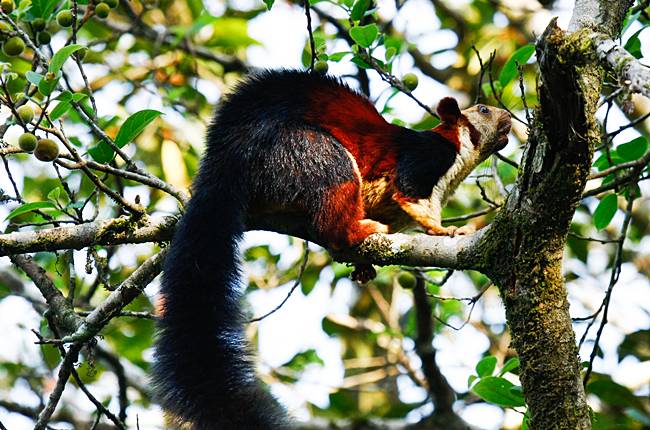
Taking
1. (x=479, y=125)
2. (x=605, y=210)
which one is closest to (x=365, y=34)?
(x=479, y=125)

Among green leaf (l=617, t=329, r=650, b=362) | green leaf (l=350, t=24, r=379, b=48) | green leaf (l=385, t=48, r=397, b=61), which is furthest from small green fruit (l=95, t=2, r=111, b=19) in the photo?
green leaf (l=617, t=329, r=650, b=362)

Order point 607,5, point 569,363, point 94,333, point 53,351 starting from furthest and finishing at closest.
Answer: point 53,351
point 94,333
point 607,5
point 569,363

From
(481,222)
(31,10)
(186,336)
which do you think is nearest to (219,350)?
(186,336)

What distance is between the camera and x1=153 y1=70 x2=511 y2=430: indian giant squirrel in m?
3.55

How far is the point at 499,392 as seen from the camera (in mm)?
3963

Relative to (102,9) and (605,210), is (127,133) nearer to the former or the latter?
(102,9)

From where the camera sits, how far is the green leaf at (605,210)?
4.61 m

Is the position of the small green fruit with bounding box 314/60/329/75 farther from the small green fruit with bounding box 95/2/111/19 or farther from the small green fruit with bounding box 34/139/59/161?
the small green fruit with bounding box 34/139/59/161

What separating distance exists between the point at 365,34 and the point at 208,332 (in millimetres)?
1843

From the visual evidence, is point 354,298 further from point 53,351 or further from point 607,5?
point 607,5

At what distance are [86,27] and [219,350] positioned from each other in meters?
4.98

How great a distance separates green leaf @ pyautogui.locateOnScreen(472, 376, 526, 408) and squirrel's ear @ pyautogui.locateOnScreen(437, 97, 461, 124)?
1.89 meters

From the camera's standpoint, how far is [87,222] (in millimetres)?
3977

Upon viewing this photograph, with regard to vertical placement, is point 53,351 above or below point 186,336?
above
